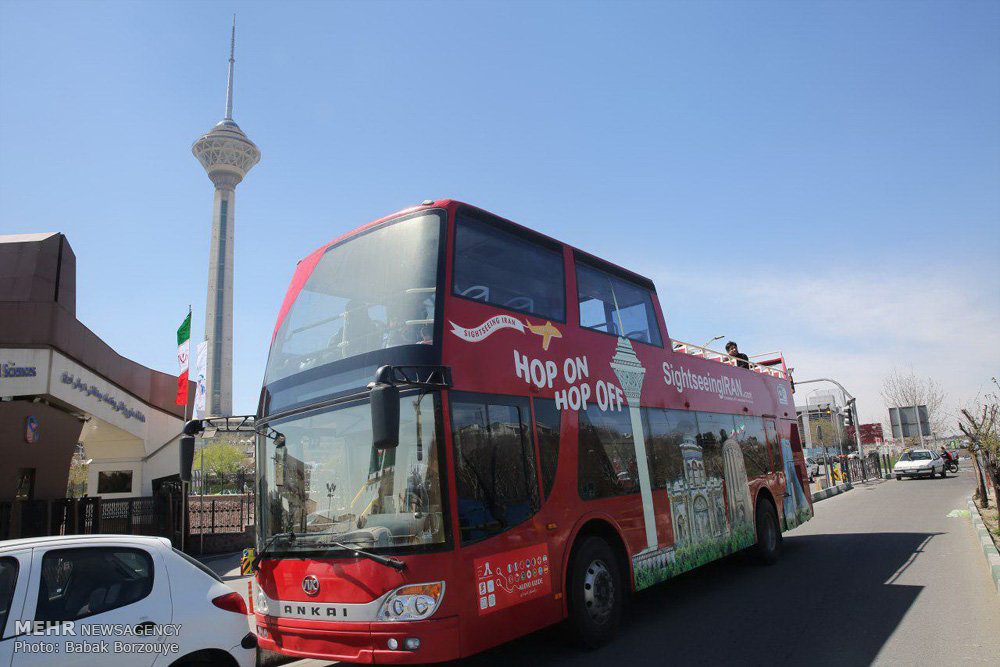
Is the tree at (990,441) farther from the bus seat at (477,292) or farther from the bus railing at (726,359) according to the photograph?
the bus seat at (477,292)

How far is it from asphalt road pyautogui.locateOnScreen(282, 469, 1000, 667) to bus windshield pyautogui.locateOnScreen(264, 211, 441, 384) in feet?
11.1

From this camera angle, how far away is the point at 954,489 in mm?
26141

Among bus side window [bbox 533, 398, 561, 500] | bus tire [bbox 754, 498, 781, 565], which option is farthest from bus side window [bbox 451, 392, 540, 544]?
bus tire [bbox 754, 498, 781, 565]

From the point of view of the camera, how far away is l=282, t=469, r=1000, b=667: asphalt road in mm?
5934

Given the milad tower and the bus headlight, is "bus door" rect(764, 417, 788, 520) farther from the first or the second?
the milad tower

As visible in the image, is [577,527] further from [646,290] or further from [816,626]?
[646,290]

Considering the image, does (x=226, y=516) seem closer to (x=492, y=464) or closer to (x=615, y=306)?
(x=615, y=306)

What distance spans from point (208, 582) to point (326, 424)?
1509 millimetres

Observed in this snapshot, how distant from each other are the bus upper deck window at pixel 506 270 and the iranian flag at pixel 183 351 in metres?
13.4

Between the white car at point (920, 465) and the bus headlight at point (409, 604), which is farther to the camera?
the white car at point (920, 465)

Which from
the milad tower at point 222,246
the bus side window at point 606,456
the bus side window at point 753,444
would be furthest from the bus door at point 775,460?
Answer: the milad tower at point 222,246

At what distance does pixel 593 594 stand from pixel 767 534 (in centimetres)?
590

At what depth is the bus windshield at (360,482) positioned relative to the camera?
5.00m

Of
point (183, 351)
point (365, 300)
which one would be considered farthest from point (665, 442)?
point (183, 351)
